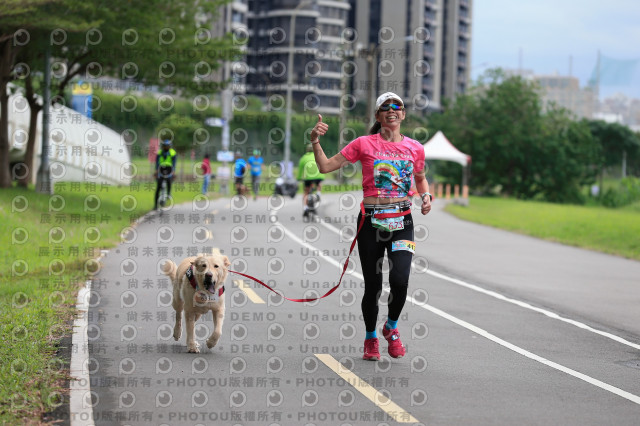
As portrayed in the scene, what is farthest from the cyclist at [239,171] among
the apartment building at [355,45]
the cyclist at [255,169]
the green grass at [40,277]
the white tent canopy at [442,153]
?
the apartment building at [355,45]

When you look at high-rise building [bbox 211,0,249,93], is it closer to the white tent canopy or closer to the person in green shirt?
the white tent canopy

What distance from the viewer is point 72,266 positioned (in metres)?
14.6

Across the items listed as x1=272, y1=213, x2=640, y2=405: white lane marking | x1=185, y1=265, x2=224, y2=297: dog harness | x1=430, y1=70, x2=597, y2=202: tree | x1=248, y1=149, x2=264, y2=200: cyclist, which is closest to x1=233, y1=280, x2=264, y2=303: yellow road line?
x1=272, y1=213, x2=640, y2=405: white lane marking

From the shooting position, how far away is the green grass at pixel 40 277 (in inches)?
275

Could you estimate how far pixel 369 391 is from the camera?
726 centimetres

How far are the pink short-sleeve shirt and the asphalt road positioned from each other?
148 cm

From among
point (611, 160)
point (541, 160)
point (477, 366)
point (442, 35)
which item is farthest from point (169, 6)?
point (442, 35)

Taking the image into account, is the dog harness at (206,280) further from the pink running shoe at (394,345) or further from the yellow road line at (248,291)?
the yellow road line at (248,291)

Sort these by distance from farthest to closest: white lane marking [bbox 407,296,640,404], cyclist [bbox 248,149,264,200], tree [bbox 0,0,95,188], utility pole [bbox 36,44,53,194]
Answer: cyclist [bbox 248,149,264,200], utility pole [bbox 36,44,53,194], tree [bbox 0,0,95,188], white lane marking [bbox 407,296,640,404]

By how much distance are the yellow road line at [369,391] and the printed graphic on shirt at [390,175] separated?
1487 millimetres

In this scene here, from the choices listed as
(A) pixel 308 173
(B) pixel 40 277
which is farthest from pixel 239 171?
(B) pixel 40 277

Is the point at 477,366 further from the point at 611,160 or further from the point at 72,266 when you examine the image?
the point at 611,160

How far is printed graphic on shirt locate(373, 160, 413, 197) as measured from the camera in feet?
27.2

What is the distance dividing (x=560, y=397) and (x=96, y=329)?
4626 millimetres
